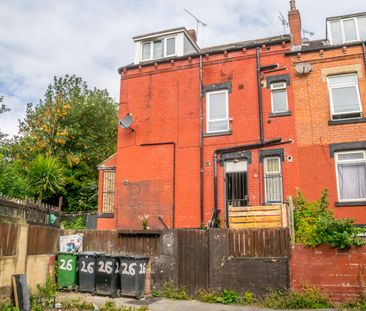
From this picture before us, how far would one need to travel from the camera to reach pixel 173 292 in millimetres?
11680

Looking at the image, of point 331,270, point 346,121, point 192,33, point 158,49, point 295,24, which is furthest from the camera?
point 192,33

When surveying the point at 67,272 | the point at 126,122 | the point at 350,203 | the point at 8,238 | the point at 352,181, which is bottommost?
the point at 67,272

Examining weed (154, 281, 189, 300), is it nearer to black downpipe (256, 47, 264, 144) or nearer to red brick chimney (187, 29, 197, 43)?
black downpipe (256, 47, 264, 144)

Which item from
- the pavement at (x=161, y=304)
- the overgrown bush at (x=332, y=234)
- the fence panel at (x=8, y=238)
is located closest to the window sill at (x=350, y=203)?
the overgrown bush at (x=332, y=234)

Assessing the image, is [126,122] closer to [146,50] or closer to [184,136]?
[184,136]

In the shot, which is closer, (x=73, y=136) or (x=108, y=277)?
(x=108, y=277)

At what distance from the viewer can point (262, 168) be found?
51.3 feet

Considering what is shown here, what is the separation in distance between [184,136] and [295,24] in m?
7.06

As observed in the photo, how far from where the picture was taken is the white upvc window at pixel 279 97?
1616 centimetres

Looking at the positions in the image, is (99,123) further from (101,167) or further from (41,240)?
(41,240)

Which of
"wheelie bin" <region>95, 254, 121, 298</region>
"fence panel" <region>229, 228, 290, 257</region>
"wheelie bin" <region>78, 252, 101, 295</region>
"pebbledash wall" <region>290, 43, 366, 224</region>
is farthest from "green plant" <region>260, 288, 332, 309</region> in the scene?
"wheelie bin" <region>78, 252, 101, 295</region>

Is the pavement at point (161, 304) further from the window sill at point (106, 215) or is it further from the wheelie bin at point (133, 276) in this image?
the window sill at point (106, 215)

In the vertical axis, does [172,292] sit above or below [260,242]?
below

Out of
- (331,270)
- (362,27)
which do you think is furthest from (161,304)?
(362,27)
